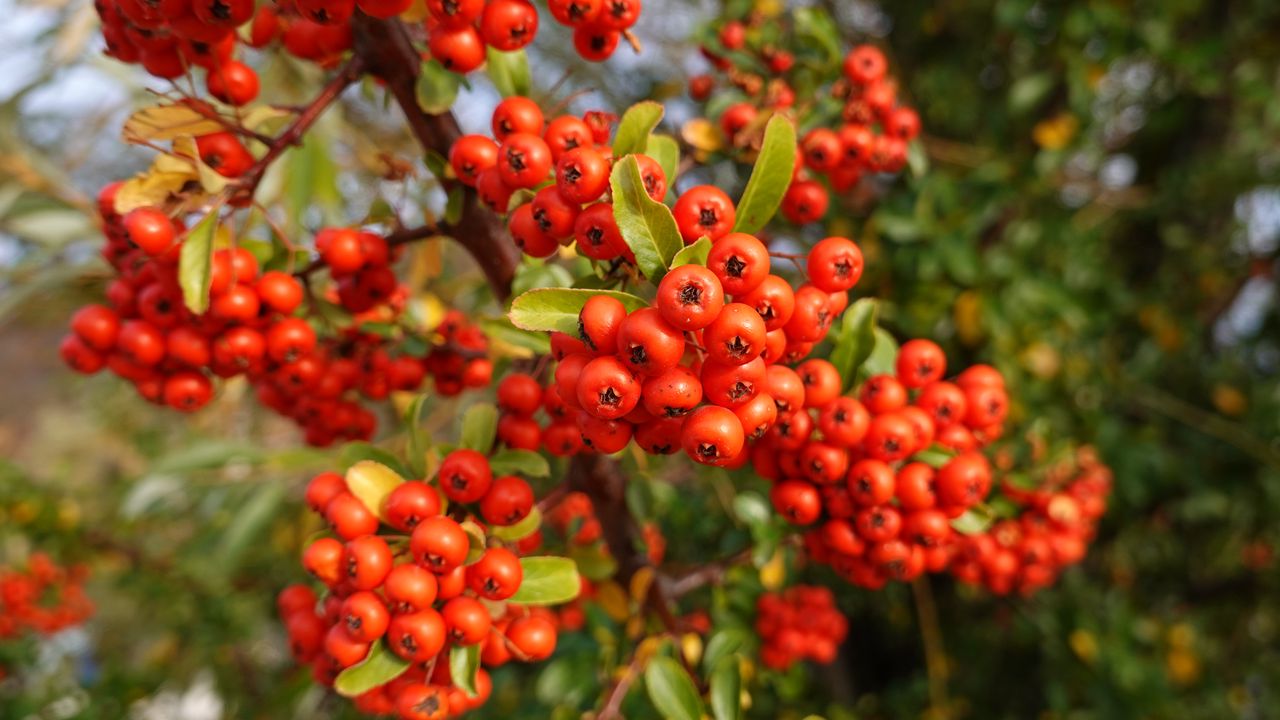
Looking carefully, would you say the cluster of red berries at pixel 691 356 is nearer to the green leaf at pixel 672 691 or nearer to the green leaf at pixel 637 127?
the green leaf at pixel 637 127

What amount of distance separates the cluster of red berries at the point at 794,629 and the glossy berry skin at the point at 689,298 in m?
1.59

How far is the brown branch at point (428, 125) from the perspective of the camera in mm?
1208

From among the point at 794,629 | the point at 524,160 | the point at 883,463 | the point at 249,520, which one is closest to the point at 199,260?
the point at 524,160

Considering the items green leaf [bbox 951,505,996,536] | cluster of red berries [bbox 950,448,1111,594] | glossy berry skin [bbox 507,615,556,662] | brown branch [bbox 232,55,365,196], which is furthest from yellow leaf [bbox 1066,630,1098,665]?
brown branch [bbox 232,55,365,196]

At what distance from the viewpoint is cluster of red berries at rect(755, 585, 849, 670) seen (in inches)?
84.0

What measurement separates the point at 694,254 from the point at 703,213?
11cm

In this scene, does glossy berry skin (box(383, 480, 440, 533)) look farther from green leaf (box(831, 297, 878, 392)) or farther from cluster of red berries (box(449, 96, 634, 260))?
green leaf (box(831, 297, 878, 392))

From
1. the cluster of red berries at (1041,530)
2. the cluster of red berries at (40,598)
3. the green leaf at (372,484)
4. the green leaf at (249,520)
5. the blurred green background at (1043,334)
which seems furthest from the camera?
the cluster of red berries at (40,598)

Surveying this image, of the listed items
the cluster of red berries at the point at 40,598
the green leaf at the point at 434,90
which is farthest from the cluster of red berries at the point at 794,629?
the cluster of red berries at the point at 40,598

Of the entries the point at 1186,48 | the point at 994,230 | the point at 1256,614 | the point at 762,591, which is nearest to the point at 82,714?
the point at 762,591

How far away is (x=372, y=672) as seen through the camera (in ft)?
3.61

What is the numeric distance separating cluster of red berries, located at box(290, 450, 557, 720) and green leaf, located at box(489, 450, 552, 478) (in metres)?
0.03

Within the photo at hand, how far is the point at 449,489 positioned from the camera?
122 cm

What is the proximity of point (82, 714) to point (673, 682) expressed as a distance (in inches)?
85.9
